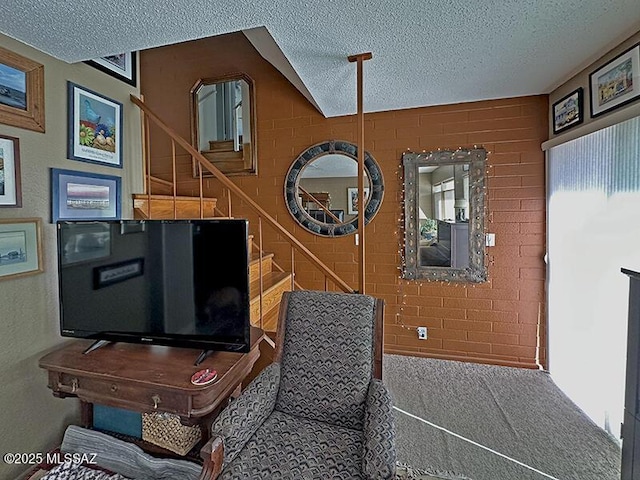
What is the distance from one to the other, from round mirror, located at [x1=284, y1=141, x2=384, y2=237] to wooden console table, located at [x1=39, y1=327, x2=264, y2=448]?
5.75ft

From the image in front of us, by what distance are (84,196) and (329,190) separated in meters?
2.01

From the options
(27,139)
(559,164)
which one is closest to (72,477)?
(27,139)

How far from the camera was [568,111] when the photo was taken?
244 cm

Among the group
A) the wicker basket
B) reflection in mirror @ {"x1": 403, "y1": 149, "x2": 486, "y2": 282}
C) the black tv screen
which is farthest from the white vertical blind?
the wicker basket

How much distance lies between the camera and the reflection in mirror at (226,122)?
335 cm

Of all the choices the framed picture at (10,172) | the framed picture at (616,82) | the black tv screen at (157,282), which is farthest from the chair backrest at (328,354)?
the framed picture at (616,82)

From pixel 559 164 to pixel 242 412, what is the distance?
2.84 metres

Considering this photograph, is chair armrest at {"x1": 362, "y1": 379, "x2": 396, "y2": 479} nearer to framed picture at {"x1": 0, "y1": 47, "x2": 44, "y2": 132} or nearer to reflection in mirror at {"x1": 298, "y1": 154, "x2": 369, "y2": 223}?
reflection in mirror at {"x1": 298, "y1": 154, "x2": 369, "y2": 223}

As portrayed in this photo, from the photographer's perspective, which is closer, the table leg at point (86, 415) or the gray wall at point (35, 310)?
the gray wall at point (35, 310)

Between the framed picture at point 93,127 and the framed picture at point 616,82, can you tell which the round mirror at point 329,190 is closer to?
the framed picture at point 93,127

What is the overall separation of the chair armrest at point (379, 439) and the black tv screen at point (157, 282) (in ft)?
Answer: 2.16

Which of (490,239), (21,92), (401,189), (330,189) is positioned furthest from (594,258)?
(21,92)

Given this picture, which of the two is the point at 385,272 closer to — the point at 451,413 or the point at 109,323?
the point at 451,413

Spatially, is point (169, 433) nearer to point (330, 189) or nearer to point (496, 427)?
point (496, 427)
